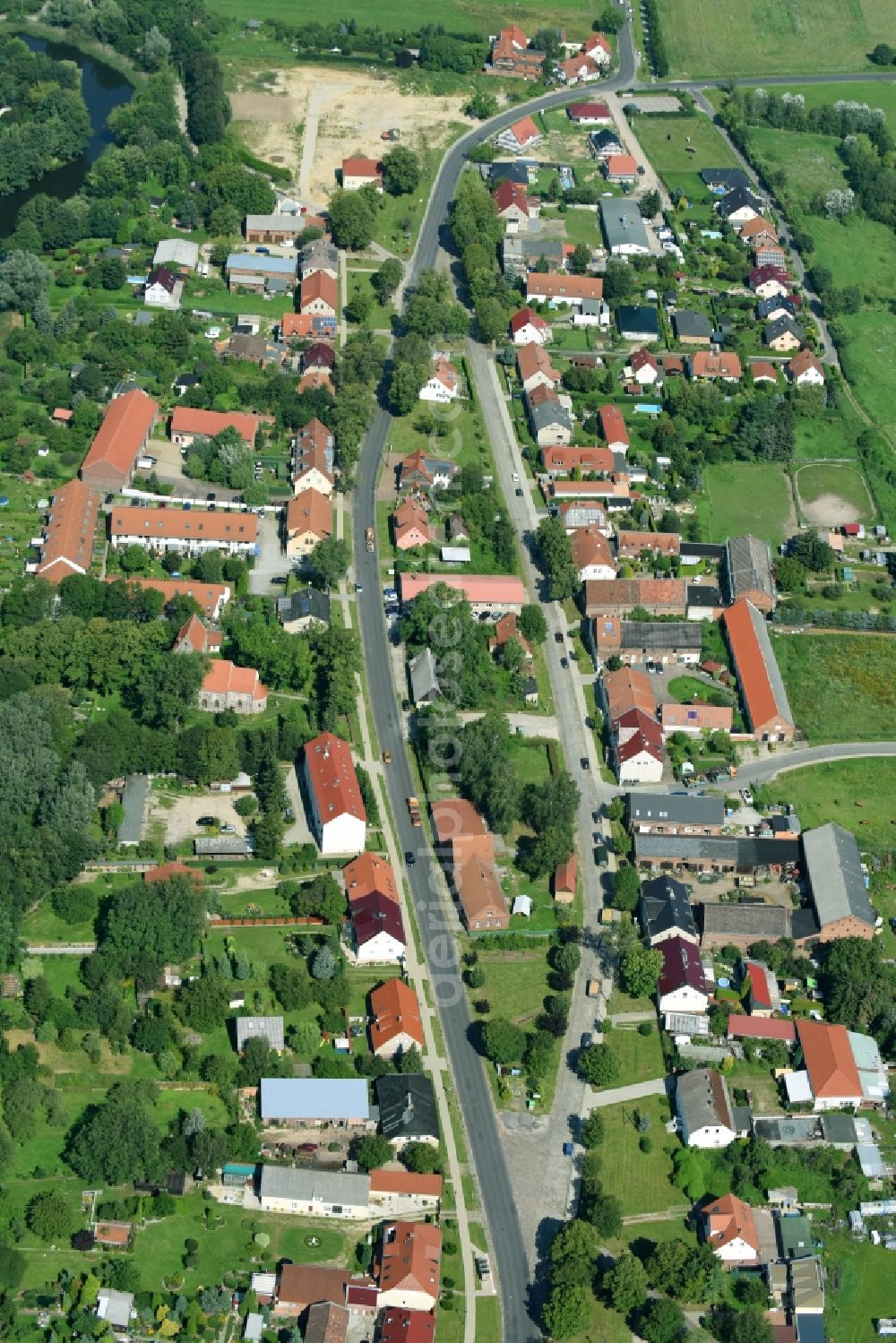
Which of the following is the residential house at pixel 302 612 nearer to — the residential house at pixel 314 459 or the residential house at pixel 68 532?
the residential house at pixel 314 459

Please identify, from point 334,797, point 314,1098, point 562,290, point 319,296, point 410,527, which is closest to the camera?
point 314,1098

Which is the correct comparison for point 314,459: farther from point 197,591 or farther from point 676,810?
point 676,810

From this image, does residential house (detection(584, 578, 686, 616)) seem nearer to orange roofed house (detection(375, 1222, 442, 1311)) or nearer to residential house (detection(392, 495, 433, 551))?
residential house (detection(392, 495, 433, 551))

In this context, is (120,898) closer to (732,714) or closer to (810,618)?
(732,714)

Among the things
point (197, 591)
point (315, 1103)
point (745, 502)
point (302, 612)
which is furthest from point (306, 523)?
point (315, 1103)

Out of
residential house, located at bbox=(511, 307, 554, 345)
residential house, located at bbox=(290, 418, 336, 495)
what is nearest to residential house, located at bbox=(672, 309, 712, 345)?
residential house, located at bbox=(511, 307, 554, 345)

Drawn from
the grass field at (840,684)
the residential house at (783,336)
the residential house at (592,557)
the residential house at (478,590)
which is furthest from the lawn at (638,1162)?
the residential house at (783,336)

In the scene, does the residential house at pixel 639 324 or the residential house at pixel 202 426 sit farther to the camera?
the residential house at pixel 639 324
